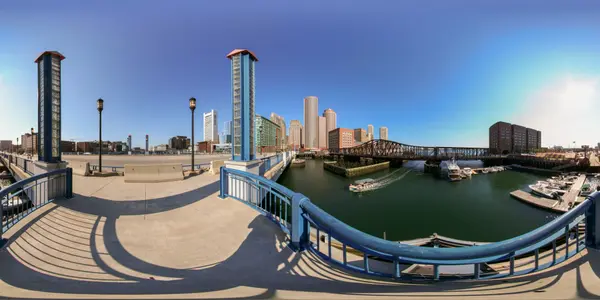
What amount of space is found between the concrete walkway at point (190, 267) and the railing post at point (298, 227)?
5.2 inches

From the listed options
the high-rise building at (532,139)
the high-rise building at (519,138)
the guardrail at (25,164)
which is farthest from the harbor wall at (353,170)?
the high-rise building at (532,139)

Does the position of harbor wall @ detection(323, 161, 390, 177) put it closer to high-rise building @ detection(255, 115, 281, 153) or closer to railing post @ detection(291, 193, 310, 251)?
high-rise building @ detection(255, 115, 281, 153)

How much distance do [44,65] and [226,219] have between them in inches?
272

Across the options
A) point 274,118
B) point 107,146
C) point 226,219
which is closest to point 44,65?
point 226,219

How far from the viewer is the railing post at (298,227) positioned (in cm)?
299

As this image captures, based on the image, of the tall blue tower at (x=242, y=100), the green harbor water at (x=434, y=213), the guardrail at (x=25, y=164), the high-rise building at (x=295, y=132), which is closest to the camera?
the tall blue tower at (x=242, y=100)

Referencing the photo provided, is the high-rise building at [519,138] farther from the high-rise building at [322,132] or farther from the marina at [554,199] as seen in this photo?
the high-rise building at [322,132]

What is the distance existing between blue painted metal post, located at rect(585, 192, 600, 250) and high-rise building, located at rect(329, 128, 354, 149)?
121 m

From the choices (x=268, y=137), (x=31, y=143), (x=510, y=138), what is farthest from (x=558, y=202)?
(x=510, y=138)

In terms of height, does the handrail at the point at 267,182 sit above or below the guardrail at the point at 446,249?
above

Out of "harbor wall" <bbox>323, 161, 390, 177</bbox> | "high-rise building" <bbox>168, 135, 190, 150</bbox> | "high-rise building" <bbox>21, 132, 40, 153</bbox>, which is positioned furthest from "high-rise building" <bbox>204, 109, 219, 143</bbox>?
"harbor wall" <bbox>323, 161, 390, 177</bbox>

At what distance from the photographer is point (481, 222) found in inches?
609

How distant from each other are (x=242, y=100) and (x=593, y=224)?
250 inches

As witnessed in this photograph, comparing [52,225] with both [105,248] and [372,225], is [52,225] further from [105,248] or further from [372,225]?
[372,225]
